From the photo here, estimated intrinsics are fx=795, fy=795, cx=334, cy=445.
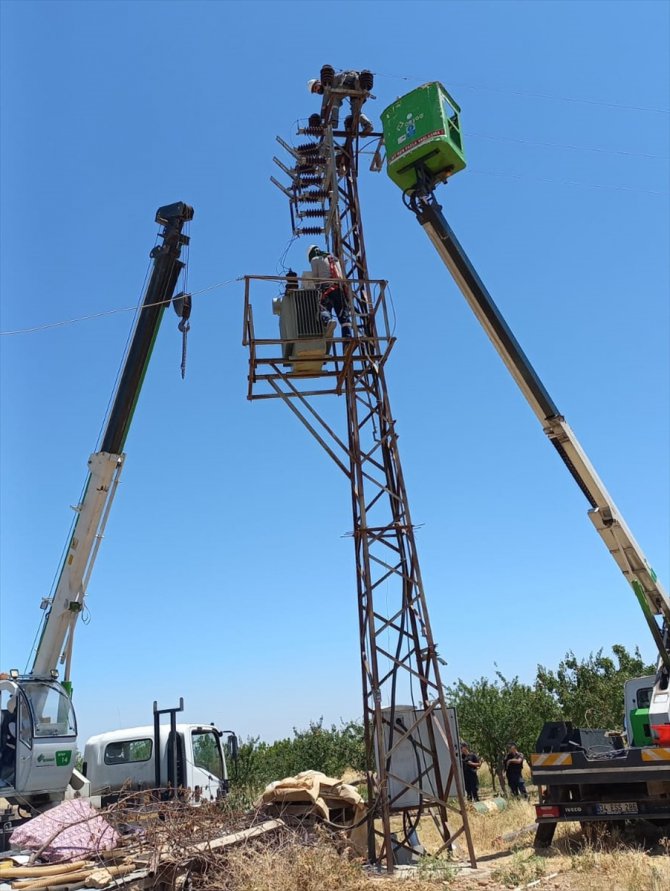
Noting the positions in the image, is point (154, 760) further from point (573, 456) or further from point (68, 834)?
point (573, 456)

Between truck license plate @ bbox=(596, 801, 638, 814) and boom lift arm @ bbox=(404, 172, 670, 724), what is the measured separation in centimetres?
337

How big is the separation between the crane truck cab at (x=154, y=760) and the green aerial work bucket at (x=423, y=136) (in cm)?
1164

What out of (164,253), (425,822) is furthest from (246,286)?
(425,822)

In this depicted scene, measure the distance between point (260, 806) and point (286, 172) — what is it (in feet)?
34.6

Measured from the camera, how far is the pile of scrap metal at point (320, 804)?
1108 cm

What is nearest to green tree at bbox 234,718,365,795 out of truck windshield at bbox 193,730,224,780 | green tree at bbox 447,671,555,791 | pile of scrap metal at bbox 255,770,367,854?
green tree at bbox 447,671,555,791

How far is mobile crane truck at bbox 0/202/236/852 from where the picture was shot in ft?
45.1

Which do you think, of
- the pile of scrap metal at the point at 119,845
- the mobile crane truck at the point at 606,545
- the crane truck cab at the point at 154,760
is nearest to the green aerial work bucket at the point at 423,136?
the mobile crane truck at the point at 606,545

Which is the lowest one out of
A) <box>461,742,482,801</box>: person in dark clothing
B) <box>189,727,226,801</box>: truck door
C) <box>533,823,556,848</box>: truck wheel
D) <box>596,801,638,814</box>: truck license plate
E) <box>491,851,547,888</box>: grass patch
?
<box>491,851,547,888</box>: grass patch

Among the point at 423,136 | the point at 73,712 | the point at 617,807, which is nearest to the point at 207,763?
the point at 73,712

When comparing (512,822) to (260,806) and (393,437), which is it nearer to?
(260,806)

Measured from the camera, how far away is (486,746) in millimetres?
27766

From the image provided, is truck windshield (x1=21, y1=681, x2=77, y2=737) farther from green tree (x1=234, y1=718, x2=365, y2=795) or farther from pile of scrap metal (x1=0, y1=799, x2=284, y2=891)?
green tree (x1=234, y1=718, x2=365, y2=795)

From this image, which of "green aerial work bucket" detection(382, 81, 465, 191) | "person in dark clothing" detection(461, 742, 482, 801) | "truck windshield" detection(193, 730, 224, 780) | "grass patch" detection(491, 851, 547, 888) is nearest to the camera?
"grass patch" detection(491, 851, 547, 888)
